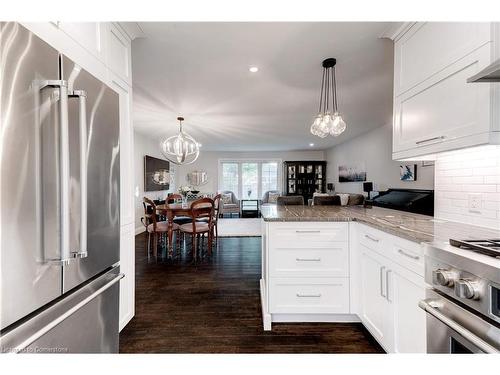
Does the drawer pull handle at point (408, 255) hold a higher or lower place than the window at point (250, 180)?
lower

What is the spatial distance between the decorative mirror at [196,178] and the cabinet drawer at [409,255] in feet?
25.9

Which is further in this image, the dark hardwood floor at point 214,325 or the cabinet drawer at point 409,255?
the dark hardwood floor at point 214,325

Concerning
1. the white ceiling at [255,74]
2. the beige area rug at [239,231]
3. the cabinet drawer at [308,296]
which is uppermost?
the white ceiling at [255,74]

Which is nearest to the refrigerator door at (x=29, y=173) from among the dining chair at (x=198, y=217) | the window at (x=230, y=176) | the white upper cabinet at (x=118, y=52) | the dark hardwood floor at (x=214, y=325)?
the white upper cabinet at (x=118, y=52)

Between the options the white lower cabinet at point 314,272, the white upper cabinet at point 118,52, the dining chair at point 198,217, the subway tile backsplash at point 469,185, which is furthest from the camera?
the dining chair at point 198,217

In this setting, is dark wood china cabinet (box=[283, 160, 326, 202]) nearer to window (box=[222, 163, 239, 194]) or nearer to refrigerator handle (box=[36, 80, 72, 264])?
window (box=[222, 163, 239, 194])

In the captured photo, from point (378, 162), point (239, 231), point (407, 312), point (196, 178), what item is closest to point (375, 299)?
point (407, 312)

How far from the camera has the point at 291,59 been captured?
245 centimetres

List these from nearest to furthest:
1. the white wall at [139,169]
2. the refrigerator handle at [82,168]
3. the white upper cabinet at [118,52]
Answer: the refrigerator handle at [82,168], the white upper cabinet at [118,52], the white wall at [139,169]

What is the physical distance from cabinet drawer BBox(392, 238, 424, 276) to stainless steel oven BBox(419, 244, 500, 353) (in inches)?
3.8

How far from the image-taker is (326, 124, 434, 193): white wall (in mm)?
4242

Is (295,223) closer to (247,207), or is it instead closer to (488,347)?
(488,347)

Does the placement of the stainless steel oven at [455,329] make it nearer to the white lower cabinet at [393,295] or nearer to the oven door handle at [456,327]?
the oven door handle at [456,327]

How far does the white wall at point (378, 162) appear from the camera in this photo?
13.9ft
